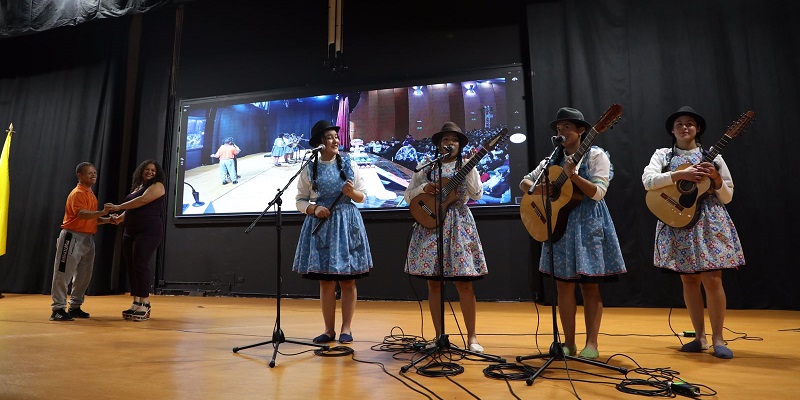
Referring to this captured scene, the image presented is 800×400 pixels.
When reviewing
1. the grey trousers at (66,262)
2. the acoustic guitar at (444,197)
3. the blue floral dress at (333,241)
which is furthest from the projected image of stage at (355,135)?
the acoustic guitar at (444,197)

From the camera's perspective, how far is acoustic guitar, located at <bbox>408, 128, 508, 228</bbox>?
280cm

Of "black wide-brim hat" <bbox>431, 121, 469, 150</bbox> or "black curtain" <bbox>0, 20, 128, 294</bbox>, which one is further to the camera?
"black curtain" <bbox>0, 20, 128, 294</bbox>

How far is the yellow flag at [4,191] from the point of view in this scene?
689cm

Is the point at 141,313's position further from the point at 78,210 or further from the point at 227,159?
the point at 227,159

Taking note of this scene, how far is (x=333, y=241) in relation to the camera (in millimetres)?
3162

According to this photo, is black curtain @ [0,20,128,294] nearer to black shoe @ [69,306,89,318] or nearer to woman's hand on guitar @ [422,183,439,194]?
black shoe @ [69,306,89,318]

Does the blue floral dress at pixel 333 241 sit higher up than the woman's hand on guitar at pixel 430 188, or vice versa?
the woman's hand on guitar at pixel 430 188

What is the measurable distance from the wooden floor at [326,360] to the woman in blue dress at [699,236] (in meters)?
0.26

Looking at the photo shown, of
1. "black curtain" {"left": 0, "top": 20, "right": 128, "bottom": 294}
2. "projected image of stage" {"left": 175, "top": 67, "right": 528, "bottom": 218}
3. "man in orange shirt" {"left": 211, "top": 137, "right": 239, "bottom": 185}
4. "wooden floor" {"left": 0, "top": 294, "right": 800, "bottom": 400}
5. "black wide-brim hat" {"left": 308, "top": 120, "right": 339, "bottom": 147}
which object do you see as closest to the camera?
"wooden floor" {"left": 0, "top": 294, "right": 800, "bottom": 400}

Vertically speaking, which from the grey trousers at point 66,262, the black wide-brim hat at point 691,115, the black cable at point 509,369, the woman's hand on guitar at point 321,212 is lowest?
the black cable at point 509,369

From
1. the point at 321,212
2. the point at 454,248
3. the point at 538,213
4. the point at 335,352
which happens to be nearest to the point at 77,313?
A: the point at 321,212

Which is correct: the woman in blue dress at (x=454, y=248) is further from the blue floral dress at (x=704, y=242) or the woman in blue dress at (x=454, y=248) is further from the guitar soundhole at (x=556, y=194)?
the blue floral dress at (x=704, y=242)

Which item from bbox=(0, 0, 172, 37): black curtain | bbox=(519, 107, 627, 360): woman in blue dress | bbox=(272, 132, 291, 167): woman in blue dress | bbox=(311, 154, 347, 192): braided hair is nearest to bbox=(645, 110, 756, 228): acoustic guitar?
bbox=(519, 107, 627, 360): woman in blue dress

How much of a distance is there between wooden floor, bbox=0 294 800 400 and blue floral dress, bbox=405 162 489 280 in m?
0.50
